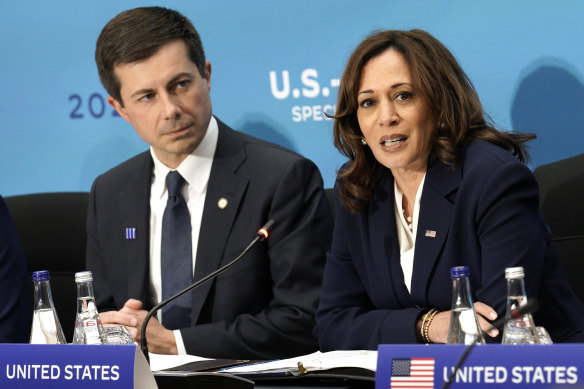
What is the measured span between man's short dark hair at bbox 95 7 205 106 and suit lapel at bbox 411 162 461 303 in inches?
41.7

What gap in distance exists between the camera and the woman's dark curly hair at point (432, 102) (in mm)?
2475

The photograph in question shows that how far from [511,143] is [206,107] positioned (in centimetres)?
109

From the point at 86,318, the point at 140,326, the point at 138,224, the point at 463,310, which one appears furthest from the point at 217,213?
the point at 463,310

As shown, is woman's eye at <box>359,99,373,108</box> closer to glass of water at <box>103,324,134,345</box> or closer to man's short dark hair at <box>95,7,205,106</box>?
man's short dark hair at <box>95,7,205,106</box>

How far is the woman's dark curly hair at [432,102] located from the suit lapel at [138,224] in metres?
0.76

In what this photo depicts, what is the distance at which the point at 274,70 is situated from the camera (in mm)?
3441

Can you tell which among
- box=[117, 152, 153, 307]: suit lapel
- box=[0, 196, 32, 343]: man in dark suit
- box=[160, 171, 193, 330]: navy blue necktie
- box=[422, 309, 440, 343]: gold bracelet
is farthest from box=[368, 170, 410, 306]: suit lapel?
box=[0, 196, 32, 343]: man in dark suit

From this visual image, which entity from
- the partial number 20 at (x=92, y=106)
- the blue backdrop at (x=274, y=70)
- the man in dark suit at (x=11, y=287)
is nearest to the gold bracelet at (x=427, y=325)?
the blue backdrop at (x=274, y=70)

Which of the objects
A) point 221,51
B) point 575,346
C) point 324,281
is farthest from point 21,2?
point 575,346

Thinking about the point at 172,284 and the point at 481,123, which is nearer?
the point at 481,123

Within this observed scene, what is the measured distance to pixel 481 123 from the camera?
2533mm

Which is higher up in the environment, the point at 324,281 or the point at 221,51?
the point at 221,51

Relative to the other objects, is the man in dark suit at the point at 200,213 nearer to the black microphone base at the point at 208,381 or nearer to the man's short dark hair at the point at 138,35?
the man's short dark hair at the point at 138,35

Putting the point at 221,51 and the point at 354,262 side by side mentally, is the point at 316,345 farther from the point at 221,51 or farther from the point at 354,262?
the point at 221,51
